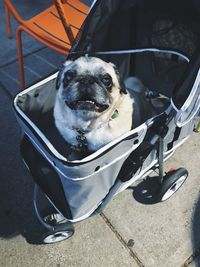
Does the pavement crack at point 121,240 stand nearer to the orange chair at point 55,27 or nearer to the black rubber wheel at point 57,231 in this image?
the black rubber wheel at point 57,231

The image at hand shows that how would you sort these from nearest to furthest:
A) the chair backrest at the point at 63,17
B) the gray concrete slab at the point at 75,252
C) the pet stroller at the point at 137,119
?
the pet stroller at the point at 137,119, the gray concrete slab at the point at 75,252, the chair backrest at the point at 63,17

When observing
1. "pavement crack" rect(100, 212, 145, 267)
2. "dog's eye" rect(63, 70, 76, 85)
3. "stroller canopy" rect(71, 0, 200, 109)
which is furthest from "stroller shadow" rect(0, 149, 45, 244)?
"stroller canopy" rect(71, 0, 200, 109)

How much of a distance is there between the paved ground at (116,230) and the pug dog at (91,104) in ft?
2.08

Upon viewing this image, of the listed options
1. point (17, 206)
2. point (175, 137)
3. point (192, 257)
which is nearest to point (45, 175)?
point (17, 206)

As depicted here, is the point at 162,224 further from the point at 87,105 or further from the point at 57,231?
the point at 87,105

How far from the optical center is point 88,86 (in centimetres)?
189

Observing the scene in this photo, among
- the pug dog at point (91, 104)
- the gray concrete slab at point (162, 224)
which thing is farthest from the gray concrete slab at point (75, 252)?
the pug dog at point (91, 104)

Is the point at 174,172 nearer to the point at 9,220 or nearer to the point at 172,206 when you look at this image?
the point at 172,206

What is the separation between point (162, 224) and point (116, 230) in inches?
12.6

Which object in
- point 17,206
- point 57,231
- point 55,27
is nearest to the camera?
point 57,231

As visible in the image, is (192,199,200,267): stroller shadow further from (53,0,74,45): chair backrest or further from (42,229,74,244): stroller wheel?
(53,0,74,45): chair backrest

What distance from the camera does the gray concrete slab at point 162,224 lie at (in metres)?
2.28

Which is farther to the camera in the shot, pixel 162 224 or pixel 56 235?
pixel 162 224

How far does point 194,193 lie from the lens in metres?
2.58
